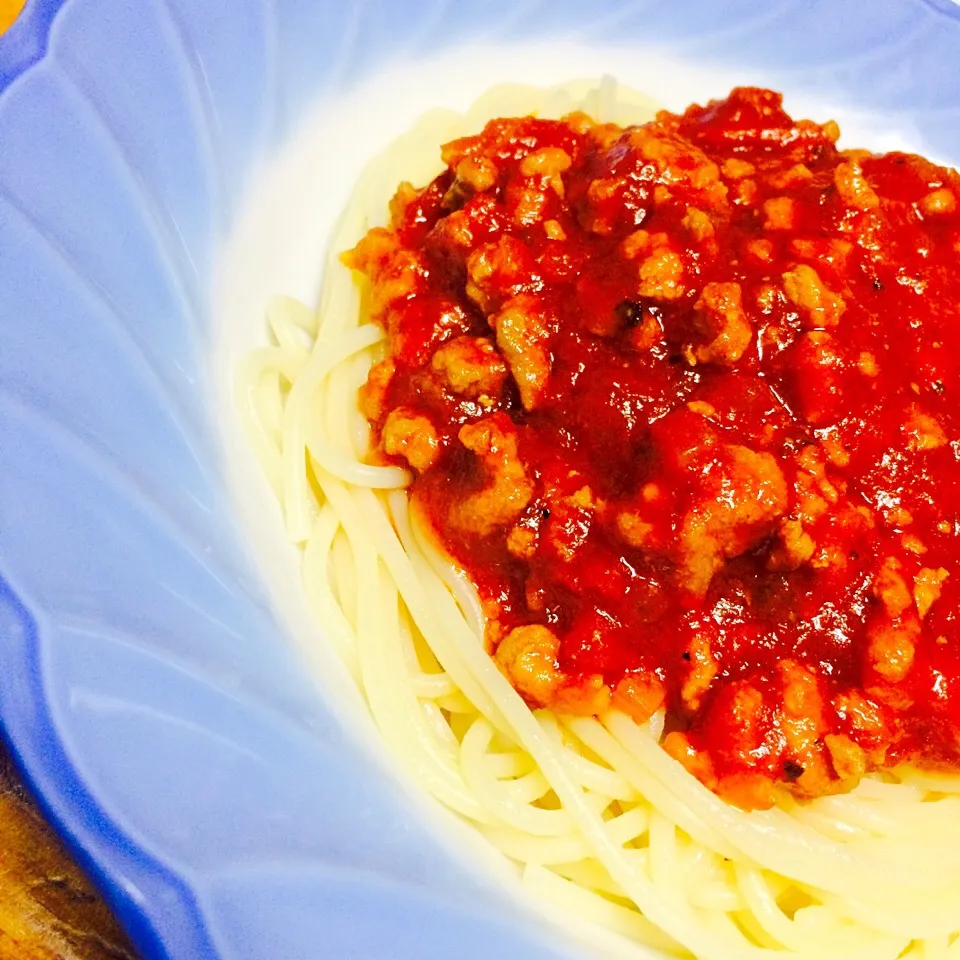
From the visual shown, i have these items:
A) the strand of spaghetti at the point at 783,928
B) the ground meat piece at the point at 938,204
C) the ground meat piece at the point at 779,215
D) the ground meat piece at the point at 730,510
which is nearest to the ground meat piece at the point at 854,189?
the ground meat piece at the point at 779,215

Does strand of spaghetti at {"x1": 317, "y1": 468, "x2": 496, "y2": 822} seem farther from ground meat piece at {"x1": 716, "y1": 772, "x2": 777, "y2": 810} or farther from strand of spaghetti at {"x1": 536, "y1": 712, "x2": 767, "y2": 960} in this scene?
ground meat piece at {"x1": 716, "y1": 772, "x2": 777, "y2": 810}

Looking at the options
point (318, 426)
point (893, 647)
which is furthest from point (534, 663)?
point (318, 426)

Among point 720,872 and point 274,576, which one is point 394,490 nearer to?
point 274,576

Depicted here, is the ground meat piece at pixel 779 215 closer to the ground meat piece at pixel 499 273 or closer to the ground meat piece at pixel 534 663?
the ground meat piece at pixel 499 273

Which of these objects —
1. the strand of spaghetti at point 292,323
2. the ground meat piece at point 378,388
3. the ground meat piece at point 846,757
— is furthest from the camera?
the strand of spaghetti at point 292,323

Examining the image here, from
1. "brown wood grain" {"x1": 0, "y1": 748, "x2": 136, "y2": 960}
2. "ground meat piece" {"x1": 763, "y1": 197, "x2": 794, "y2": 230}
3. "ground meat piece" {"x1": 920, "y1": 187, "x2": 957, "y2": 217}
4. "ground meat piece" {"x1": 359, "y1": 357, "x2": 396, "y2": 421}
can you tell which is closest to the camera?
"brown wood grain" {"x1": 0, "y1": 748, "x2": 136, "y2": 960}

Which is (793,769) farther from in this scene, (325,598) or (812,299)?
(325,598)

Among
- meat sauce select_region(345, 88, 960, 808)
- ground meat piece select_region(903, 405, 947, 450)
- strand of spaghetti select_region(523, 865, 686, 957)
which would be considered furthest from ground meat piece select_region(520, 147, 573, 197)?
strand of spaghetti select_region(523, 865, 686, 957)

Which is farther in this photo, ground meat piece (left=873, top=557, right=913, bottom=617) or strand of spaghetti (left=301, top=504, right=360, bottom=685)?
strand of spaghetti (left=301, top=504, right=360, bottom=685)
